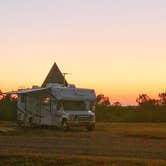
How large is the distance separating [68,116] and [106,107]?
27.0 metres

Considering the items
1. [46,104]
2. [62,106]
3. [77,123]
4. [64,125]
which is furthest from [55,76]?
[77,123]

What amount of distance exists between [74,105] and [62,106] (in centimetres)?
96

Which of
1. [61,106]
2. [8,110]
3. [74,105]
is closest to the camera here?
[61,106]

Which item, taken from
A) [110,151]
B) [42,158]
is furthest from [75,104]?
[42,158]

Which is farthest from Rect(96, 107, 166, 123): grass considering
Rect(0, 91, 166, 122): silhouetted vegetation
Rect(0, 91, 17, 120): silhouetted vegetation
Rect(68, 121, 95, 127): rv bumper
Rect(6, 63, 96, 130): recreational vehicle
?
Rect(68, 121, 95, 127): rv bumper

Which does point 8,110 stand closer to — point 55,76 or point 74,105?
point 55,76

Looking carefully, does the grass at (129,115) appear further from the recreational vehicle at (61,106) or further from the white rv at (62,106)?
the white rv at (62,106)

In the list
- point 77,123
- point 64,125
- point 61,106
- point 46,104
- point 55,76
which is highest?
point 55,76

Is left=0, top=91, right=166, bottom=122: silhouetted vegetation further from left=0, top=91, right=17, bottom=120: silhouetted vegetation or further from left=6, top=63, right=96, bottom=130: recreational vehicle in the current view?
left=6, top=63, right=96, bottom=130: recreational vehicle

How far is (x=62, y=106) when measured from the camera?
39750 millimetres

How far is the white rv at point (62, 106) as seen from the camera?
130ft

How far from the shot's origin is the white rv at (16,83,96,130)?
1556 inches

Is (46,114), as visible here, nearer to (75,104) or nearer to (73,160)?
(75,104)

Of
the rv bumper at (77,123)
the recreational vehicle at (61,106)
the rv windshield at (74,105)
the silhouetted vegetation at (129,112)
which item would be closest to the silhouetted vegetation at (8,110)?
the silhouetted vegetation at (129,112)
